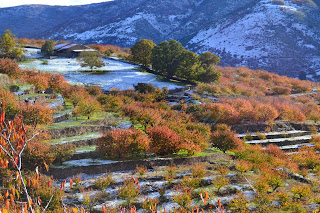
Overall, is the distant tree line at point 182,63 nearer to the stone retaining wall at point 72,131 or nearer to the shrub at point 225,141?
the shrub at point 225,141

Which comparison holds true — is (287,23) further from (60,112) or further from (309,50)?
(60,112)

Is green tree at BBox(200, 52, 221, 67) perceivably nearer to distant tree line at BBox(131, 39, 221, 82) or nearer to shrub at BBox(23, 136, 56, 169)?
distant tree line at BBox(131, 39, 221, 82)

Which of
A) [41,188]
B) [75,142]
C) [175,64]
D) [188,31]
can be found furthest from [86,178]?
[188,31]

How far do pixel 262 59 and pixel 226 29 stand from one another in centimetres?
3631

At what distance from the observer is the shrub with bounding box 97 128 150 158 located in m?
15.1

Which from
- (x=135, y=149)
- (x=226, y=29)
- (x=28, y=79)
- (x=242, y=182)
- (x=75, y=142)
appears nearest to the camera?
(x=242, y=182)

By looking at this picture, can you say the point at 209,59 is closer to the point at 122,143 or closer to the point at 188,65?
the point at 188,65

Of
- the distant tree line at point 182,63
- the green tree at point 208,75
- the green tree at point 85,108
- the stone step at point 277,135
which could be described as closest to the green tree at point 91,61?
the distant tree line at point 182,63

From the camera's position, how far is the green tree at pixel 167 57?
4784 centimetres

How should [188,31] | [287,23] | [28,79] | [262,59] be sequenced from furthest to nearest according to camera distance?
[188,31], [287,23], [262,59], [28,79]

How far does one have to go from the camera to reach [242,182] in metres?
14.7

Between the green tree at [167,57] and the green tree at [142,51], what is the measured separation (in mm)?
3742

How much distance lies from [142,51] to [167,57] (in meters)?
7.47

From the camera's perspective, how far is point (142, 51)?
52.6 metres
